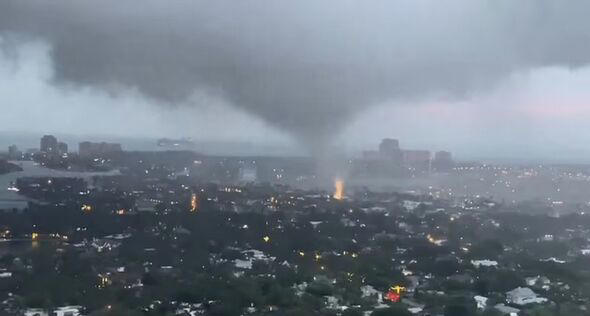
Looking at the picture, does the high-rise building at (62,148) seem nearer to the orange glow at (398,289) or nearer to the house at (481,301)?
the orange glow at (398,289)

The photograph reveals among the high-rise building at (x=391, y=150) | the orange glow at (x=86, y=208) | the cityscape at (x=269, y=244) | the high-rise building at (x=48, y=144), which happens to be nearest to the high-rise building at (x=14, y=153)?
the cityscape at (x=269, y=244)

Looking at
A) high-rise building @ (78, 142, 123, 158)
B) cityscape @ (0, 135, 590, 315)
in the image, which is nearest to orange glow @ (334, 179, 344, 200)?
cityscape @ (0, 135, 590, 315)

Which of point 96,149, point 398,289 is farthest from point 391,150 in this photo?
point 398,289

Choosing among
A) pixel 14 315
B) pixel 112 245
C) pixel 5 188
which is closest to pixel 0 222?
pixel 112 245

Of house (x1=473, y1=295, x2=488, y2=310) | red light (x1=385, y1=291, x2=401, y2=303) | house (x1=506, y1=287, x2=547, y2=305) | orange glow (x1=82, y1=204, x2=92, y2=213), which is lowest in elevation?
red light (x1=385, y1=291, x2=401, y2=303)

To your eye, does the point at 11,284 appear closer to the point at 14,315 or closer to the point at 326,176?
the point at 14,315

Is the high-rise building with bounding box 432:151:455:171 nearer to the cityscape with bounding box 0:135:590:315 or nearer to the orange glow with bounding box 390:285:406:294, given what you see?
the cityscape with bounding box 0:135:590:315
